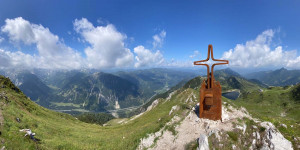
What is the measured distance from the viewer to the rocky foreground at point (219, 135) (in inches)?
572

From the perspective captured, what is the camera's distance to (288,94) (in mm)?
166375

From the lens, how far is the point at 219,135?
15.6 meters

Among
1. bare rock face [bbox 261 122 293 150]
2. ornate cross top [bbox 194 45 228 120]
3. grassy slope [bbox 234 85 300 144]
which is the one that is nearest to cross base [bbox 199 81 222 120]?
ornate cross top [bbox 194 45 228 120]

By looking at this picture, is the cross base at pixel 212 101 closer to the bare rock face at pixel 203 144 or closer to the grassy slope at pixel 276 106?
the bare rock face at pixel 203 144

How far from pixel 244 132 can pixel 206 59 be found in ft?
33.7

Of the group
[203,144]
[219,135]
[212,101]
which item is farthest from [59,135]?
[212,101]

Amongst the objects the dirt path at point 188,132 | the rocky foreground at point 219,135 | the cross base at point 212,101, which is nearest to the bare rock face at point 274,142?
the rocky foreground at point 219,135

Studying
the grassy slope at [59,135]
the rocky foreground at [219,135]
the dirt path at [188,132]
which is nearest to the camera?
the grassy slope at [59,135]

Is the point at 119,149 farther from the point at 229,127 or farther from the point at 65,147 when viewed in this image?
the point at 229,127

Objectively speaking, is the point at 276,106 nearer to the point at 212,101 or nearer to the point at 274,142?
the point at 274,142

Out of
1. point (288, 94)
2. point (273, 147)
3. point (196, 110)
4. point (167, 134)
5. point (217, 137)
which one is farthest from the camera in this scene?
point (288, 94)

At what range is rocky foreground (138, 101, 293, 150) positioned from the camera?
14531 millimetres

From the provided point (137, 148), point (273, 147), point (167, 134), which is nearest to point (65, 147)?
point (137, 148)

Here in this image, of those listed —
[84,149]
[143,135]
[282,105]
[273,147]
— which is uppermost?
[273,147]
